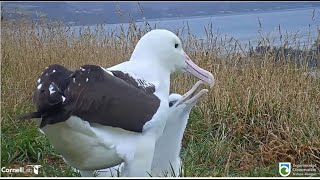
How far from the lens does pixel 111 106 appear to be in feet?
8.87

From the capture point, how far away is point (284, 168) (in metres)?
3.64

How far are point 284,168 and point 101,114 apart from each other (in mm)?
1436

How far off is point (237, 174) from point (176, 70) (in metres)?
0.77

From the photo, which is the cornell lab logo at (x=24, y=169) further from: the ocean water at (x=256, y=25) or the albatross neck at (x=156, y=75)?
the ocean water at (x=256, y=25)

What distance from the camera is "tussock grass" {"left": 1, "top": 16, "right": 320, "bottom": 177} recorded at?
388 centimetres

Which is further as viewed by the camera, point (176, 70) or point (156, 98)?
point (176, 70)

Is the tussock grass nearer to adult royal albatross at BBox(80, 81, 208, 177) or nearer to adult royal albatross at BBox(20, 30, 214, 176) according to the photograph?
adult royal albatross at BBox(80, 81, 208, 177)

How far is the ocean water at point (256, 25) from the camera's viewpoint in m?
5.17

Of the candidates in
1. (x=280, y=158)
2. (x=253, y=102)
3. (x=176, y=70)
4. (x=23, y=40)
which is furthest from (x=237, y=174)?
(x=23, y=40)

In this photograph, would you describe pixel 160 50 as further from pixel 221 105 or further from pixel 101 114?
pixel 221 105

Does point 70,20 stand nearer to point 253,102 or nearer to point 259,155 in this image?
point 253,102

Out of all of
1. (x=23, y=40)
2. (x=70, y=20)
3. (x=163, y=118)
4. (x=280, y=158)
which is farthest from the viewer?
(x=70, y=20)

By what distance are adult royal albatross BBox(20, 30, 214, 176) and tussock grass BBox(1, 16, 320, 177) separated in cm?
44

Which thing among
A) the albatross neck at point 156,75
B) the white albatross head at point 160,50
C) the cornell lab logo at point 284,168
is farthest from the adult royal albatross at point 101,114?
the cornell lab logo at point 284,168
